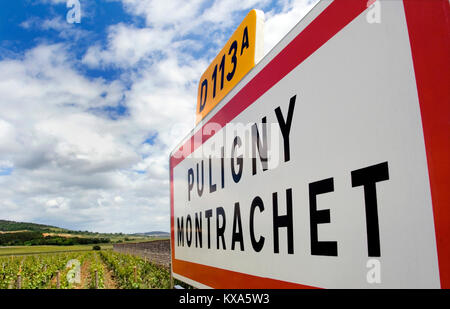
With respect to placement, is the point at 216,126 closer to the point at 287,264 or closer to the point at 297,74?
the point at 297,74

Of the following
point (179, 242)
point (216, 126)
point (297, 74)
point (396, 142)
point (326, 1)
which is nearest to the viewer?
point (396, 142)

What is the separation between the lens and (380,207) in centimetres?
86

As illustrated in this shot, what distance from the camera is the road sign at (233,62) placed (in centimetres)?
182

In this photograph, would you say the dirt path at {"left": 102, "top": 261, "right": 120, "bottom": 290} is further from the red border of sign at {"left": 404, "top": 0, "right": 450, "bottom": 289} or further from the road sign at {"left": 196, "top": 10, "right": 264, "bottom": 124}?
the red border of sign at {"left": 404, "top": 0, "right": 450, "bottom": 289}

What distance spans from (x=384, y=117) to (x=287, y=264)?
65 cm

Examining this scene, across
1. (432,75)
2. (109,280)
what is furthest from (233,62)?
(109,280)

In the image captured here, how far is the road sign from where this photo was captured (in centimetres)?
182

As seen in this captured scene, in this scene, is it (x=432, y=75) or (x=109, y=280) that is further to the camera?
(x=109, y=280)

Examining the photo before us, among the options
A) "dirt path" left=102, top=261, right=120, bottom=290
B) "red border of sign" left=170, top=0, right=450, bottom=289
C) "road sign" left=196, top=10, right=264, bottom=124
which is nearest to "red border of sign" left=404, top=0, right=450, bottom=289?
"red border of sign" left=170, top=0, right=450, bottom=289

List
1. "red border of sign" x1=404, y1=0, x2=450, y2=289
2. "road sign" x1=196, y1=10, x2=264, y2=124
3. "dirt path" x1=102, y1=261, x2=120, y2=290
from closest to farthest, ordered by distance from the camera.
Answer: "red border of sign" x1=404, y1=0, x2=450, y2=289 < "road sign" x1=196, y1=10, x2=264, y2=124 < "dirt path" x1=102, y1=261, x2=120, y2=290

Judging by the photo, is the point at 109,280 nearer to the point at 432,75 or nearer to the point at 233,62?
the point at 233,62

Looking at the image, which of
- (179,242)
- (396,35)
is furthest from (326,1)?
(179,242)

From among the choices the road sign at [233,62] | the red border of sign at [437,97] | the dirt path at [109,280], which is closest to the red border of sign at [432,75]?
the red border of sign at [437,97]

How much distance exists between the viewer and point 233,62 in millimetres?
2037
